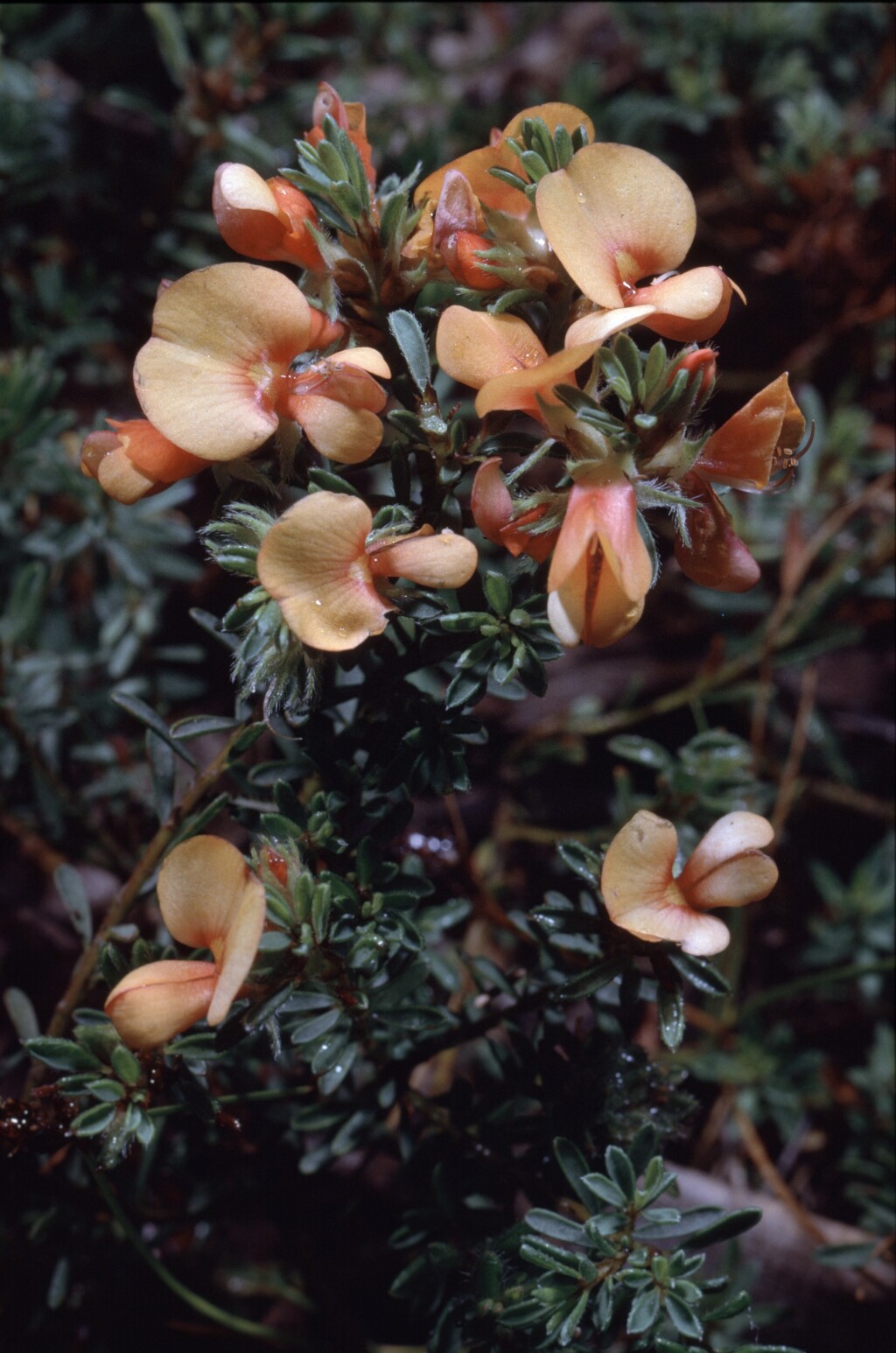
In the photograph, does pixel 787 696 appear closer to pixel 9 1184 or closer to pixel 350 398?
pixel 350 398

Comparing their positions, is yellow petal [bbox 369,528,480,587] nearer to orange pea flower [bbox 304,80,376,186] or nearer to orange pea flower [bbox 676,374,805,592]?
orange pea flower [bbox 676,374,805,592]

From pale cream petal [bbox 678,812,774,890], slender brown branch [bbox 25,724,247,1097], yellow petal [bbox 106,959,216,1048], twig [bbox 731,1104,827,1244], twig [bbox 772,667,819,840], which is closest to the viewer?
yellow petal [bbox 106,959,216,1048]

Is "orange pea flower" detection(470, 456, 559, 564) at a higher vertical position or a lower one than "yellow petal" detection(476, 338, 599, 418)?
lower

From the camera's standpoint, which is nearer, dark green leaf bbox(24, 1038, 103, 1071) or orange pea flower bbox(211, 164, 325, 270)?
orange pea flower bbox(211, 164, 325, 270)

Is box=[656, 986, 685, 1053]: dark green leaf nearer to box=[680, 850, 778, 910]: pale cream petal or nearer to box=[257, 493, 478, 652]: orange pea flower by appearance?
box=[680, 850, 778, 910]: pale cream petal

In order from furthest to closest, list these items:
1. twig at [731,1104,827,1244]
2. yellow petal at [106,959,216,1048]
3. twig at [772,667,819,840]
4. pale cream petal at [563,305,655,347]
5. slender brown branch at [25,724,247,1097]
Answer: twig at [772,667,819,840] → twig at [731,1104,827,1244] → slender brown branch at [25,724,247,1097] → yellow petal at [106,959,216,1048] → pale cream petal at [563,305,655,347]

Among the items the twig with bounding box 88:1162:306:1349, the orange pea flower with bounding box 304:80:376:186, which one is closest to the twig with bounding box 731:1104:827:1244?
the twig with bounding box 88:1162:306:1349

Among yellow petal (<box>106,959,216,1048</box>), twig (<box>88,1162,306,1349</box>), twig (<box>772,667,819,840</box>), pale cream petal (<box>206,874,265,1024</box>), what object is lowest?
twig (<box>772,667,819,840</box>)
